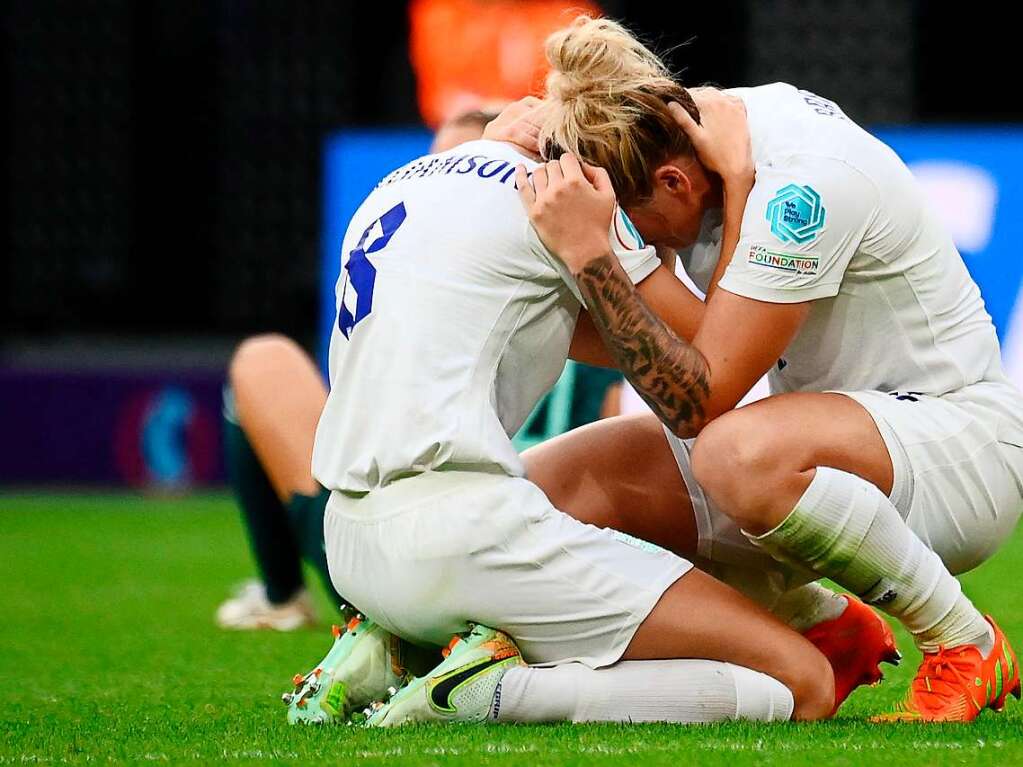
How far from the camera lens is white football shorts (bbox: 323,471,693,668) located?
256cm

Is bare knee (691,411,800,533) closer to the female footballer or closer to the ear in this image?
the female footballer

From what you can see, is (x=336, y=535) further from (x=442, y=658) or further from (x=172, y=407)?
(x=172, y=407)

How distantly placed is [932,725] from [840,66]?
6.14m

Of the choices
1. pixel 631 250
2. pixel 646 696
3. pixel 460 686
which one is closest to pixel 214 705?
pixel 460 686

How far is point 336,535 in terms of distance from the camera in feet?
8.98

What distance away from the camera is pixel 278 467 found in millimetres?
3545

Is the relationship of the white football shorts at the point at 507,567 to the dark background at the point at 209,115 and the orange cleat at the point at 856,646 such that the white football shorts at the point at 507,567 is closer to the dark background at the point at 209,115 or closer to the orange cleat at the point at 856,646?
the orange cleat at the point at 856,646

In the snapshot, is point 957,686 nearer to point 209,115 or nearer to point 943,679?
point 943,679

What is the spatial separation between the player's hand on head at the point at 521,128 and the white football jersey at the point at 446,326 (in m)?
0.12

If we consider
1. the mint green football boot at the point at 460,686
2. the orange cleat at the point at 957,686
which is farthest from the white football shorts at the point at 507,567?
the orange cleat at the point at 957,686

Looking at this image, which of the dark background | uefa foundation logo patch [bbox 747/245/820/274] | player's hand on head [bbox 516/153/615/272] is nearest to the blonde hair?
player's hand on head [bbox 516/153/615/272]

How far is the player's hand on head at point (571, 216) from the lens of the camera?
258 cm

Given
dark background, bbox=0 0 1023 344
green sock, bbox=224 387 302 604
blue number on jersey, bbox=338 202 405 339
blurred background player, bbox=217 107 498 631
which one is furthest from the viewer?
dark background, bbox=0 0 1023 344

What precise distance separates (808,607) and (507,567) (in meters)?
0.65
